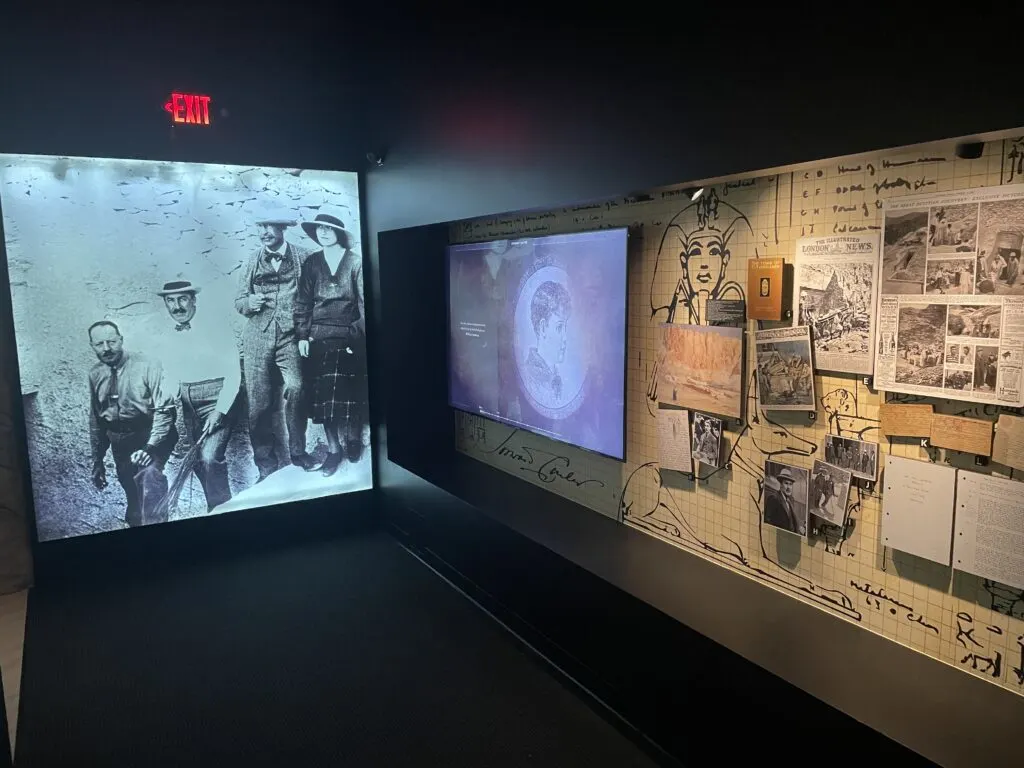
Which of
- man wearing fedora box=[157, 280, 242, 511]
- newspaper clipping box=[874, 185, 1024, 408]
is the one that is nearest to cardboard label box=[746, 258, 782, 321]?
newspaper clipping box=[874, 185, 1024, 408]

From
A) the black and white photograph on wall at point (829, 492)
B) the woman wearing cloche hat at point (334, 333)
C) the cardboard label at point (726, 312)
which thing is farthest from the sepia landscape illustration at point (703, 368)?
the woman wearing cloche hat at point (334, 333)

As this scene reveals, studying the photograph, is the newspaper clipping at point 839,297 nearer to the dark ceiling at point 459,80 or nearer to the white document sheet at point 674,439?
the dark ceiling at point 459,80

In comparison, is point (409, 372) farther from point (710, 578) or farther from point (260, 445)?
point (710, 578)

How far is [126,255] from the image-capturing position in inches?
144

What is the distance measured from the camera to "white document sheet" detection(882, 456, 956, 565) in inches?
69.7

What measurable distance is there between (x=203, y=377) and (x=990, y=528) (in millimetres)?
3441

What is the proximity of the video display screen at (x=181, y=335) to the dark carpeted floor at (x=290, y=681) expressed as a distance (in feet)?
1.84

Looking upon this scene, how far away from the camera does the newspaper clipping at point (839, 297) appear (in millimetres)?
1891

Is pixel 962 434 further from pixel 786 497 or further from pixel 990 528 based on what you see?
pixel 786 497

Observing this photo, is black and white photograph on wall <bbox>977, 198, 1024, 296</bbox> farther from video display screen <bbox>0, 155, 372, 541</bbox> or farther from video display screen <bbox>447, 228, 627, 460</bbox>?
video display screen <bbox>0, 155, 372, 541</bbox>

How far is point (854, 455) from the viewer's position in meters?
1.96

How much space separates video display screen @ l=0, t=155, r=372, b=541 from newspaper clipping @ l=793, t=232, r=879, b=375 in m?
2.71
